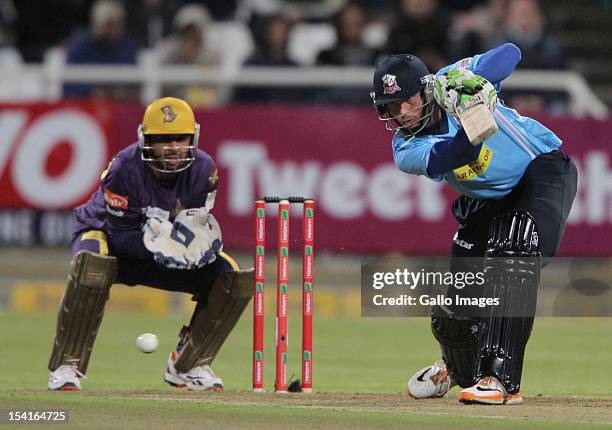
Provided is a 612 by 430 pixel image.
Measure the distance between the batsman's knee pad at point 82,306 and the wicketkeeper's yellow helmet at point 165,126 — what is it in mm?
584

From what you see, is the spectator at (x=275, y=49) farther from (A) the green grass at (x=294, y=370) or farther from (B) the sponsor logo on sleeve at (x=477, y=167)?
(B) the sponsor logo on sleeve at (x=477, y=167)

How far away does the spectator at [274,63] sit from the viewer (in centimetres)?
1528

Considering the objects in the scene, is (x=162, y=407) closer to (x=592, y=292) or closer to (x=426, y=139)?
(x=426, y=139)

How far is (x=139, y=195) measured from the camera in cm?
848

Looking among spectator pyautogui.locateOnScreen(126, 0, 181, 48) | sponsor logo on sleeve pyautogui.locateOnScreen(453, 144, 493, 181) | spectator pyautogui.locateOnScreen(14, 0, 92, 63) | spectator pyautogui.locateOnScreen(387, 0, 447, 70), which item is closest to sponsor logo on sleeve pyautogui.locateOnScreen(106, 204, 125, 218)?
sponsor logo on sleeve pyautogui.locateOnScreen(453, 144, 493, 181)

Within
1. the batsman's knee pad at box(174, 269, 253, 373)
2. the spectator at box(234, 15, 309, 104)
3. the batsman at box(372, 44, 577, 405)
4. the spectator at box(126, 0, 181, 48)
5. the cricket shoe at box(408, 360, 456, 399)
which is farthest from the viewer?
the spectator at box(126, 0, 181, 48)

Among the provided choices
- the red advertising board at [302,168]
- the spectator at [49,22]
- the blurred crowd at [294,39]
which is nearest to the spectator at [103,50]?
the blurred crowd at [294,39]

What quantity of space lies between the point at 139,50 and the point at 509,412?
33.7ft

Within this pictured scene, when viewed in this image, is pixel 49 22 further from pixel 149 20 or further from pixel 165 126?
pixel 165 126

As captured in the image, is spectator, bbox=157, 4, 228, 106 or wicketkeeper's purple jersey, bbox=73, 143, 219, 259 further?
spectator, bbox=157, 4, 228, 106

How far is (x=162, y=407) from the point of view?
7.29m

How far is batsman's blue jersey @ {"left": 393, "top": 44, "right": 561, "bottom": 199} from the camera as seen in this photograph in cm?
755

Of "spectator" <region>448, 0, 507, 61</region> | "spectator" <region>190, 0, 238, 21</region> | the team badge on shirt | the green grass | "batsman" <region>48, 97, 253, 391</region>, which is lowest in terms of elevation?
the green grass

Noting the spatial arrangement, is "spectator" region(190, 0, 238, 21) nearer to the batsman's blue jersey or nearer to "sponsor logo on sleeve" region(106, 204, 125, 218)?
"sponsor logo on sleeve" region(106, 204, 125, 218)
